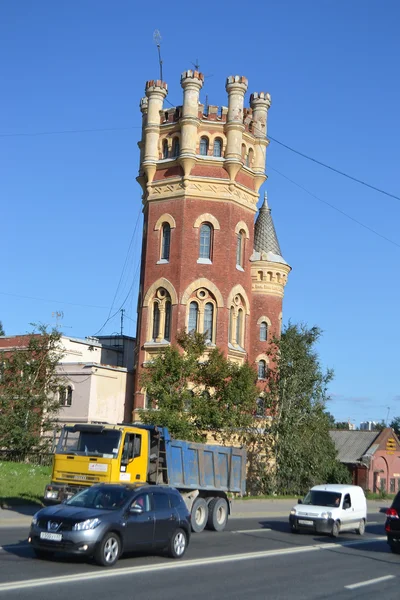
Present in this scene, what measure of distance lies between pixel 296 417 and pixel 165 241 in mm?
11531

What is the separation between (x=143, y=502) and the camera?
47.7 feet

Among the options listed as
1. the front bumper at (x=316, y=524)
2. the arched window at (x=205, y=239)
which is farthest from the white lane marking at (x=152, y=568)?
the arched window at (x=205, y=239)

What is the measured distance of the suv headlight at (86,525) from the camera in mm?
12844

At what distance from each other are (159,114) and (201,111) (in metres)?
2.50

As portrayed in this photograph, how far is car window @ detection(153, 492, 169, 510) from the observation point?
14.9m

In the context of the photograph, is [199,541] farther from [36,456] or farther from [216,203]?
[216,203]

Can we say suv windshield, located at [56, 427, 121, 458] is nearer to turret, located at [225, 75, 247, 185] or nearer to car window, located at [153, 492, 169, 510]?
car window, located at [153, 492, 169, 510]

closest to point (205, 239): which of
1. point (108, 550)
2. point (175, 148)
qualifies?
point (175, 148)

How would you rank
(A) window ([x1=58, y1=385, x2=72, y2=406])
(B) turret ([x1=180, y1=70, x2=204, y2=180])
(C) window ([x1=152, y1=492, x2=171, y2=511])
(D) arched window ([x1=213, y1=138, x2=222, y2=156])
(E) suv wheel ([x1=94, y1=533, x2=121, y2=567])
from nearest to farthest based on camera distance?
1. (E) suv wheel ([x1=94, y1=533, x2=121, y2=567])
2. (C) window ([x1=152, y1=492, x2=171, y2=511])
3. (B) turret ([x1=180, y1=70, x2=204, y2=180])
4. (A) window ([x1=58, y1=385, x2=72, y2=406])
5. (D) arched window ([x1=213, y1=138, x2=222, y2=156])

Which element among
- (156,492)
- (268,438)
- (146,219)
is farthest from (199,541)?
(146,219)

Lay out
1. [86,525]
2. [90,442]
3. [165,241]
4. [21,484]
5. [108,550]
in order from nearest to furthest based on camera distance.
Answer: [86,525]
[108,550]
[90,442]
[21,484]
[165,241]

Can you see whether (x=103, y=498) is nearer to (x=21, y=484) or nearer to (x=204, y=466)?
(x=204, y=466)

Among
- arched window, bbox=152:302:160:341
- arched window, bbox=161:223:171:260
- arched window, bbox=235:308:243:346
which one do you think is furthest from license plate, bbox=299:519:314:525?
arched window, bbox=161:223:171:260

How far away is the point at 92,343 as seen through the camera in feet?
167
